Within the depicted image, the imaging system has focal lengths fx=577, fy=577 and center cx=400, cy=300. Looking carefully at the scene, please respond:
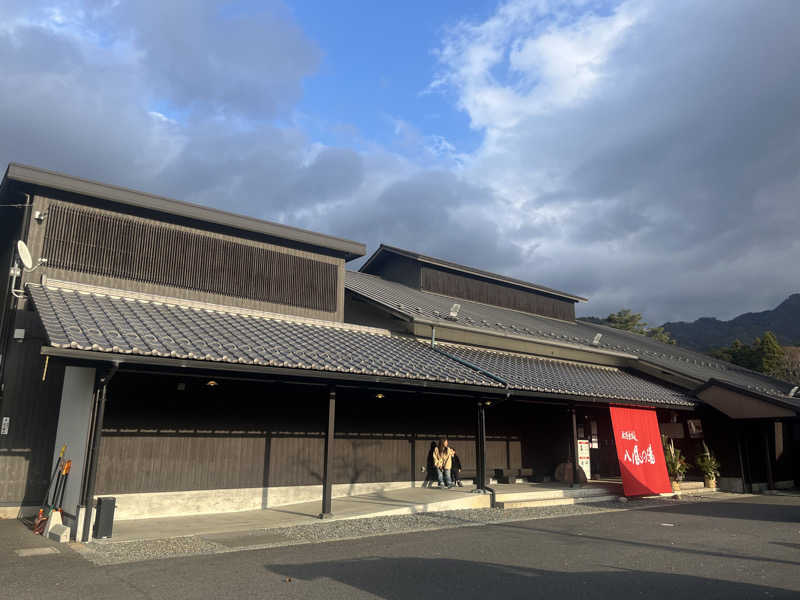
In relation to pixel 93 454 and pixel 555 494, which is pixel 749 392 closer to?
pixel 555 494

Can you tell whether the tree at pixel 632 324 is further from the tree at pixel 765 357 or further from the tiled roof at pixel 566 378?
the tiled roof at pixel 566 378

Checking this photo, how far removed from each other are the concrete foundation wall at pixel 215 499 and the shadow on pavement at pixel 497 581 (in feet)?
15.8

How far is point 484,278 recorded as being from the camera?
23844 mm

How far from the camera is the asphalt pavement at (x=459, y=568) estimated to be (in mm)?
6184

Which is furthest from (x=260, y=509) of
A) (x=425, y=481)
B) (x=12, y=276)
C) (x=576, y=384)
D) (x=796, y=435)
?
(x=796, y=435)

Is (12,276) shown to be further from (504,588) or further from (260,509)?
(504,588)

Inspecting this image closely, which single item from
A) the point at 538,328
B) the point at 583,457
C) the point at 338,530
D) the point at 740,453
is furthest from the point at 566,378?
the point at 338,530

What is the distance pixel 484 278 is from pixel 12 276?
16.6m

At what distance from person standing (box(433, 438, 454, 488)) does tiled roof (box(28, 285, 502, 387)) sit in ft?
8.04

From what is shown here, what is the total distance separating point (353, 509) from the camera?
11664 mm

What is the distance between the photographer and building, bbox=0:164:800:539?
10484mm

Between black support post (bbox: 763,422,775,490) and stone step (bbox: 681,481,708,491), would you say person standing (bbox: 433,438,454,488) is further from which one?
black support post (bbox: 763,422,775,490)

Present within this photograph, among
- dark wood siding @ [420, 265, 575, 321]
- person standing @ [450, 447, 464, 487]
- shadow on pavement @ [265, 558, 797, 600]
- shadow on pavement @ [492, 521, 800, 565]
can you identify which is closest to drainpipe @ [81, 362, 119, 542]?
shadow on pavement @ [265, 558, 797, 600]

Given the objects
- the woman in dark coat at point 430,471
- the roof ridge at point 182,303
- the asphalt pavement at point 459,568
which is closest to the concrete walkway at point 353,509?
the woman in dark coat at point 430,471
